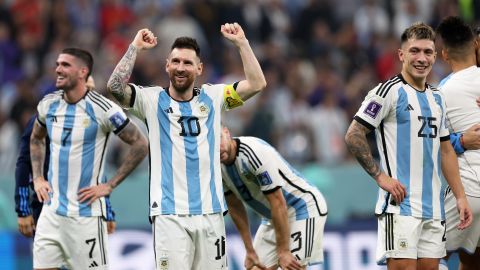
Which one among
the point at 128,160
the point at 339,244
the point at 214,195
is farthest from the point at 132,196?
the point at 214,195

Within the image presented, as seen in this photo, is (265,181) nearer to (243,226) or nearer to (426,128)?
(243,226)

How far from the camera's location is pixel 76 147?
10.3 metres

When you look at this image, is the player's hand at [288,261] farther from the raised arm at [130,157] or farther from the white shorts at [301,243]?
the raised arm at [130,157]

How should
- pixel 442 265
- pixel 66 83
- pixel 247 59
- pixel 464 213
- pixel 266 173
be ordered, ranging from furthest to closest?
pixel 66 83
pixel 266 173
pixel 442 265
pixel 464 213
pixel 247 59

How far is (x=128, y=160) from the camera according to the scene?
1043 cm

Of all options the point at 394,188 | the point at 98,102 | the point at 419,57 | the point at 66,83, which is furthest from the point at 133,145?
the point at 419,57

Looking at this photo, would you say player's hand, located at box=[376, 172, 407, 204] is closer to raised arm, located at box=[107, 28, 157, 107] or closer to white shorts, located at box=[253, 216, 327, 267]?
white shorts, located at box=[253, 216, 327, 267]

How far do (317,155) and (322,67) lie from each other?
2006mm

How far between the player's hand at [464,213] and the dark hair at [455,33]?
1352mm

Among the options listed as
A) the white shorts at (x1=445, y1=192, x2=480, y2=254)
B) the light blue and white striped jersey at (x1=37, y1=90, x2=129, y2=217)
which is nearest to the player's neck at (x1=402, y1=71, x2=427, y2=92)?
the white shorts at (x1=445, y1=192, x2=480, y2=254)

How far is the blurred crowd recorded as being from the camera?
17.4 meters

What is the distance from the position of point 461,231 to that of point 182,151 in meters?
2.49

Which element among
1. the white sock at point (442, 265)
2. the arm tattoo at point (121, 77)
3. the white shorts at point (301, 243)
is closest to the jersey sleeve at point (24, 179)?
the arm tattoo at point (121, 77)

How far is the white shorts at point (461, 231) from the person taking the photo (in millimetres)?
9883
